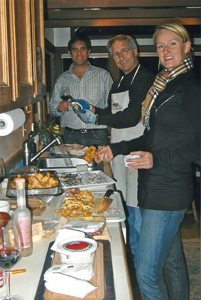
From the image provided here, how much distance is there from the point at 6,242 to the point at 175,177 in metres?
0.85

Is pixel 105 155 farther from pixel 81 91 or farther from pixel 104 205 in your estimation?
pixel 81 91

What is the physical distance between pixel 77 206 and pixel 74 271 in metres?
0.57

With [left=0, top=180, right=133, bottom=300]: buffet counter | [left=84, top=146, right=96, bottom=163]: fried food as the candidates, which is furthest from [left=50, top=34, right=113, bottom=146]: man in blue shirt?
[left=0, top=180, right=133, bottom=300]: buffet counter

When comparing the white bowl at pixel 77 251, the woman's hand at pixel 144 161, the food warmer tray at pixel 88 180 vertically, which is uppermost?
the woman's hand at pixel 144 161

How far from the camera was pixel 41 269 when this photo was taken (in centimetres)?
104

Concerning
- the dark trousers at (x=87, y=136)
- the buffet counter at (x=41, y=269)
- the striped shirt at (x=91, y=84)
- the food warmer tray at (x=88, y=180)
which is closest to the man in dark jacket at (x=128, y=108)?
the food warmer tray at (x=88, y=180)

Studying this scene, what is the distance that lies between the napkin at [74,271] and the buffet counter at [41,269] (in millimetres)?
76

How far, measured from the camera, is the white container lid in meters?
0.96

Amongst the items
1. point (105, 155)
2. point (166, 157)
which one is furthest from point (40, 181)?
point (166, 157)

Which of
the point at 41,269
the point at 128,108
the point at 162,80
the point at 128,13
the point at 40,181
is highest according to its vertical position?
the point at 128,13

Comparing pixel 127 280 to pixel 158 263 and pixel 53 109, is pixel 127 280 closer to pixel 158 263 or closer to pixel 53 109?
pixel 158 263

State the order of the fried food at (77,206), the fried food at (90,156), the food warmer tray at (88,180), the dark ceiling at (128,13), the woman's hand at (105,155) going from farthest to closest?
1. the dark ceiling at (128,13)
2. the fried food at (90,156)
3. the woman's hand at (105,155)
4. the food warmer tray at (88,180)
5. the fried food at (77,206)

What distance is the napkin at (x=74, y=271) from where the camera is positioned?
90 centimetres

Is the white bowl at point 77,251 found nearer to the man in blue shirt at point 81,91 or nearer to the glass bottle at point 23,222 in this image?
the glass bottle at point 23,222
